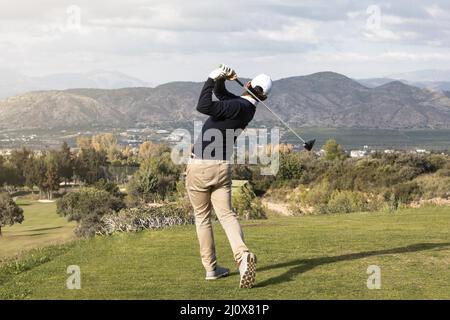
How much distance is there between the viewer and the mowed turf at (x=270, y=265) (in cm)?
773

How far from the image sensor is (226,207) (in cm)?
831

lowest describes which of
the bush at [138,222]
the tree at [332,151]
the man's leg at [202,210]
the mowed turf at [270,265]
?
the tree at [332,151]

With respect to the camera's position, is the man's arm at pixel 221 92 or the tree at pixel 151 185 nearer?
the man's arm at pixel 221 92

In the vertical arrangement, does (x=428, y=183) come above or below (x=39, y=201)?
above

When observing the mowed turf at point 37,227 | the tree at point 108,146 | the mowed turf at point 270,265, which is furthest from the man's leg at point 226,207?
the tree at point 108,146

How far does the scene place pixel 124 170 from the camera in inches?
4141

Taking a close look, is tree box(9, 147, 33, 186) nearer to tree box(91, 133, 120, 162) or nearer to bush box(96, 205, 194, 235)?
tree box(91, 133, 120, 162)

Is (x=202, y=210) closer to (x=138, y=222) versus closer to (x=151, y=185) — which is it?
(x=138, y=222)

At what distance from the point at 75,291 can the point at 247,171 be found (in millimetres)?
52504

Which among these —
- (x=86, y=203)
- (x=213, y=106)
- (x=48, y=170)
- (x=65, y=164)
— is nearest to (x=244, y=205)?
(x=213, y=106)

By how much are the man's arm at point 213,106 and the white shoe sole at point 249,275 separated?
5.80 ft

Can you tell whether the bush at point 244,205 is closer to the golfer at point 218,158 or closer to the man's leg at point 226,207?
the golfer at point 218,158
